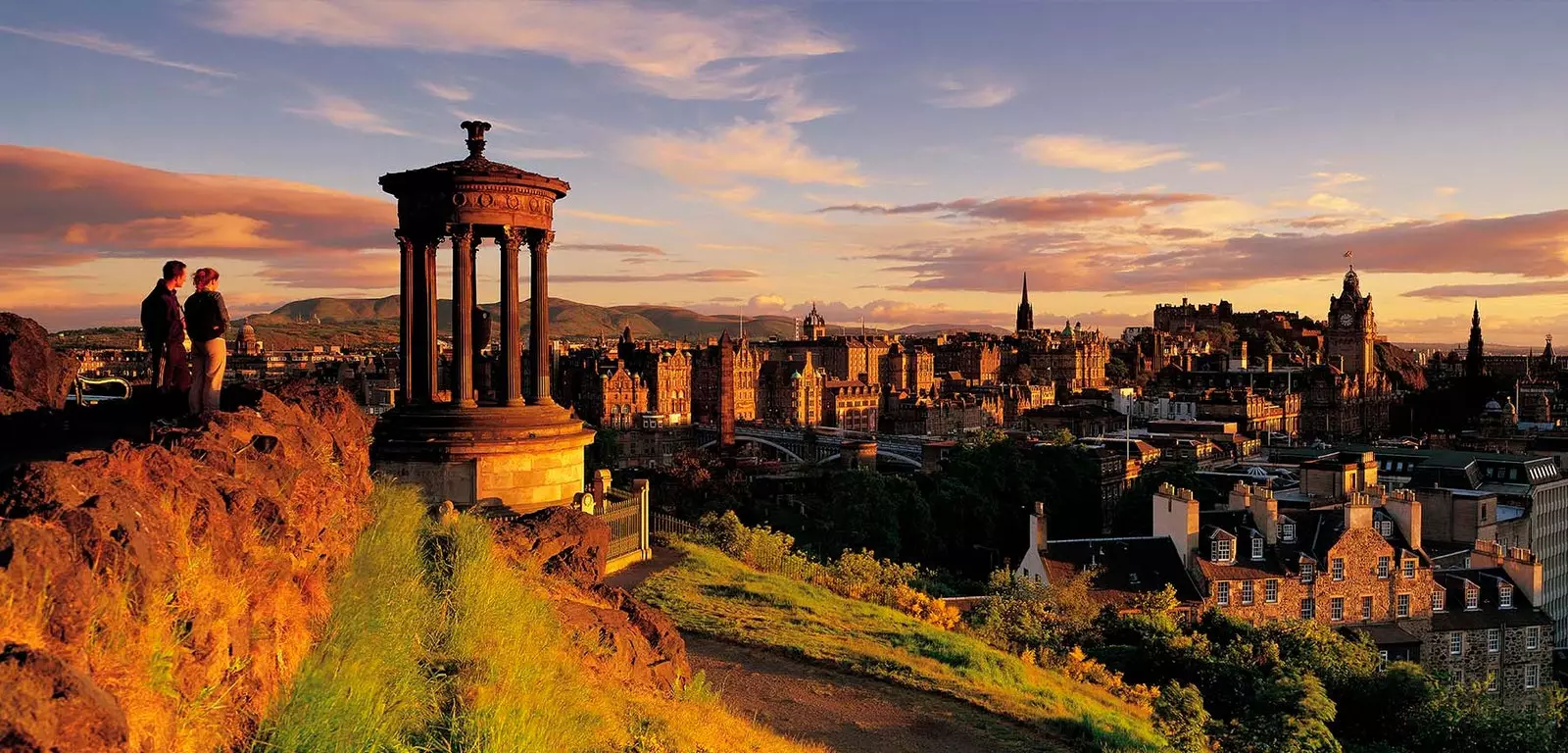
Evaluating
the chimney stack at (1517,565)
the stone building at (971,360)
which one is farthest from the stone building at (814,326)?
the chimney stack at (1517,565)

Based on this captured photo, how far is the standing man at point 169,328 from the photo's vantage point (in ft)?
29.1

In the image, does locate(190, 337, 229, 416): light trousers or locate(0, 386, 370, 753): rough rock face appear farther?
locate(190, 337, 229, 416): light trousers

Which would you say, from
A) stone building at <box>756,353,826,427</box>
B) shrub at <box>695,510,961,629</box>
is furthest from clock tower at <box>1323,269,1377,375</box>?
shrub at <box>695,510,961,629</box>

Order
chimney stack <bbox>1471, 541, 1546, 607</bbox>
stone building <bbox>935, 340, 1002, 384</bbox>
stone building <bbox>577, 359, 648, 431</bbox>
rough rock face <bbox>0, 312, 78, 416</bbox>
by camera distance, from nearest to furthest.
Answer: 1. rough rock face <bbox>0, 312, 78, 416</bbox>
2. chimney stack <bbox>1471, 541, 1546, 607</bbox>
3. stone building <bbox>577, 359, 648, 431</bbox>
4. stone building <bbox>935, 340, 1002, 384</bbox>

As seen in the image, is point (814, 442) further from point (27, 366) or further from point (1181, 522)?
point (27, 366)

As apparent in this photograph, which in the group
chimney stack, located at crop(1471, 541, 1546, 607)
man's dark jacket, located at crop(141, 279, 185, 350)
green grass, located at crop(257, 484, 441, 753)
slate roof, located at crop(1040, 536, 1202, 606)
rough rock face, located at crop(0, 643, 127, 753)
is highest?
man's dark jacket, located at crop(141, 279, 185, 350)

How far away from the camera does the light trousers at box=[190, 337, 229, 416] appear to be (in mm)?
8672

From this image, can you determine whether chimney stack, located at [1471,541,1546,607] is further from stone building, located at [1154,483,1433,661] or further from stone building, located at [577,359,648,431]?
stone building, located at [577,359,648,431]

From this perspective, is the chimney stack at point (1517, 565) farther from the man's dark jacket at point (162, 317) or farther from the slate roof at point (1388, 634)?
the man's dark jacket at point (162, 317)

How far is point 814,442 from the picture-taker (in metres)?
95.6

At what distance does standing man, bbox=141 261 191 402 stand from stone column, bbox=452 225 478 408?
597cm

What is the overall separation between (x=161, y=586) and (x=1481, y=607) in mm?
40490

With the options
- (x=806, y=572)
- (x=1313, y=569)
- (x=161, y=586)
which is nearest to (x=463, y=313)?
(x=806, y=572)

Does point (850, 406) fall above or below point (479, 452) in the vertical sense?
below
